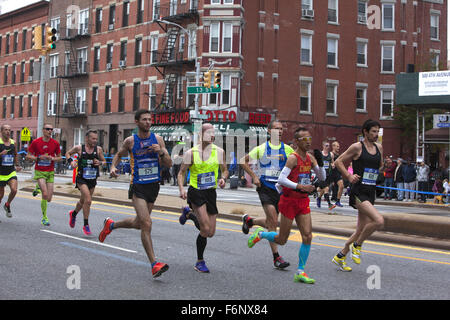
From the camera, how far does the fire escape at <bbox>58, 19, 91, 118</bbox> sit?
48.9m

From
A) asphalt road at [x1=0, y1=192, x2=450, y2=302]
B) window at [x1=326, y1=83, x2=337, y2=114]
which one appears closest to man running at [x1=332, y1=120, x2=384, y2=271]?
asphalt road at [x1=0, y1=192, x2=450, y2=302]

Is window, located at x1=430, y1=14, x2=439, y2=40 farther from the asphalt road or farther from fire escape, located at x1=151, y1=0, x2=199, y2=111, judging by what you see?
the asphalt road

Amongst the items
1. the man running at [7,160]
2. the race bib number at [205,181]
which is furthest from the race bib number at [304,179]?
the man running at [7,160]

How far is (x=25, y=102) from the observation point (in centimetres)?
5731

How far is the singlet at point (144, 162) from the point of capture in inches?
282

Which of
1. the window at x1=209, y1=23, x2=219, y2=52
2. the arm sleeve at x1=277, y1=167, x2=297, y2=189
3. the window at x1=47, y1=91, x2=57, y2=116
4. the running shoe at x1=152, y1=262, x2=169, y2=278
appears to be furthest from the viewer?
the window at x1=47, y1=91, x2=57, y2=116

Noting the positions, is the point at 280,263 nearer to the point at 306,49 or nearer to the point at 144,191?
the point at 144,191

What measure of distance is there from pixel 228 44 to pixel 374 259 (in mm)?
31545

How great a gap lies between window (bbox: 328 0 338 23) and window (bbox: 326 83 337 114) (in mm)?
4859

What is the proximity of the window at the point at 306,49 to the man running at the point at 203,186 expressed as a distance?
113 feet

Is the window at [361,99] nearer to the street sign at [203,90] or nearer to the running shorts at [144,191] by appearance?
the street sign at [203,90]
